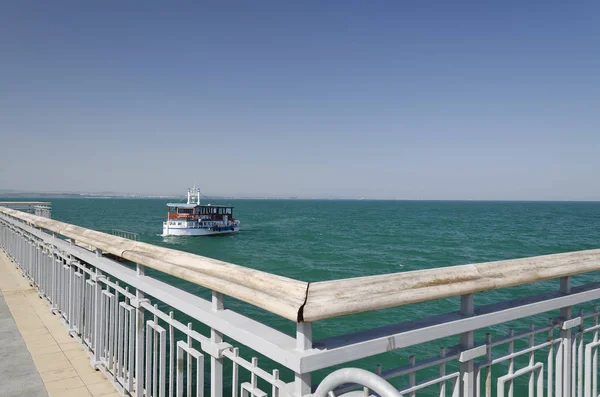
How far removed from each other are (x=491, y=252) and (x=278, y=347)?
4029cm

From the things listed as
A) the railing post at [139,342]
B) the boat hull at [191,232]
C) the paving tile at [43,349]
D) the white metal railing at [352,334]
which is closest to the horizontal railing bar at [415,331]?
the white metal railing at [352,334]

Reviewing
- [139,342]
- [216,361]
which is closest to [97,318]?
[139,342]

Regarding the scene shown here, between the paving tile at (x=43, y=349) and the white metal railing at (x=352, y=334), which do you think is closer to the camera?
the white metal railing at (x=352, y=334)

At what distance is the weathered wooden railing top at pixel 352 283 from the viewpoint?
1393 millimetres

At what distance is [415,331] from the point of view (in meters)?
1.59

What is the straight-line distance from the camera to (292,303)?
4.47ft

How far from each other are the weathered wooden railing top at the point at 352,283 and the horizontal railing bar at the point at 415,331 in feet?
0.42

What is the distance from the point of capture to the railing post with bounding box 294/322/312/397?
1370mm

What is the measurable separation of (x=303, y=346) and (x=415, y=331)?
49cm

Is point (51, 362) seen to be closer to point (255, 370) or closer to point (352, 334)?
point (255, 370)

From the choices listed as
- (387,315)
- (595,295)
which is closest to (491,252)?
(387,315)

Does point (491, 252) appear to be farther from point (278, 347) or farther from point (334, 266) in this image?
point (278, 347)

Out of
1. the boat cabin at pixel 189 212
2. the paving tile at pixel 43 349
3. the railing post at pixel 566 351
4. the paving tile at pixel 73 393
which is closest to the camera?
the railing post at pixel 566 351

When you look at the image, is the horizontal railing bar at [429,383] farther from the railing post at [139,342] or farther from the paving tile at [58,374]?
the paving tile at [58,374]
